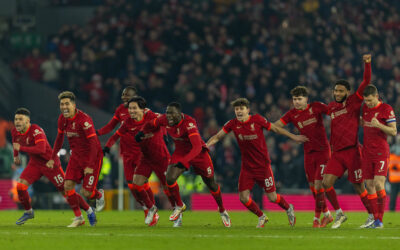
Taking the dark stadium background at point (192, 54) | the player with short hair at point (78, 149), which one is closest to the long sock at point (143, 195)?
the player with short hair at point (78, 149)

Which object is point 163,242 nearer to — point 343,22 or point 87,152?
point 87,152

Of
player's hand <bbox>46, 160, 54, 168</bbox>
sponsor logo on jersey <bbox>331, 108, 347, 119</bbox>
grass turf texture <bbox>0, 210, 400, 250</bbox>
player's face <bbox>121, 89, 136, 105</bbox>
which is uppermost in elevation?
player's face <bbox>121, 89, 136, 105</bbox>

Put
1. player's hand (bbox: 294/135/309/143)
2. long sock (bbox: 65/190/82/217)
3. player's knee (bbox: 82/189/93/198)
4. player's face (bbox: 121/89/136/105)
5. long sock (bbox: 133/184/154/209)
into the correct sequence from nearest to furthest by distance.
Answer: player's hand (bbox: 294/135/309/143) → long sock (bbox: 65/190/82/217) → player's knee (bbox: 82/189/93/198) → long sock (bbox: 133/184/154/209) → player's face (bbox: 121/89/136/105)

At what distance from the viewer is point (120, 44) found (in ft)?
96.6

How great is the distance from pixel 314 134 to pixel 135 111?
316 cm

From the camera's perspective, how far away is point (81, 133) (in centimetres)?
1527

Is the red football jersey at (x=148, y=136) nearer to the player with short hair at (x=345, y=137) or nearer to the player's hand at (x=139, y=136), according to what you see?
the player's hand at (x=139, y=136)

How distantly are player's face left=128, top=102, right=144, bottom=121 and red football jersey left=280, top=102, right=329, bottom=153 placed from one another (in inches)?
106

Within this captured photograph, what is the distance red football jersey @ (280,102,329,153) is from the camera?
48.8ft

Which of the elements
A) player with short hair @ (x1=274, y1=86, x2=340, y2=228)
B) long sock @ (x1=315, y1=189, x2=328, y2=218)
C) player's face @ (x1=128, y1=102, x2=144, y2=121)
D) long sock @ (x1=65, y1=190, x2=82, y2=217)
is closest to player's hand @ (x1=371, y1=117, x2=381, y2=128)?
player with short hair @ (x1=274, y1=86, x2=340, y2=228)

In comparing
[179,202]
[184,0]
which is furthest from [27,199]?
[184,0]

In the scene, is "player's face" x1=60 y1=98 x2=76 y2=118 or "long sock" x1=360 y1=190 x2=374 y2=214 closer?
"long sock" x1=360 y1=190 x2=374 y2=214

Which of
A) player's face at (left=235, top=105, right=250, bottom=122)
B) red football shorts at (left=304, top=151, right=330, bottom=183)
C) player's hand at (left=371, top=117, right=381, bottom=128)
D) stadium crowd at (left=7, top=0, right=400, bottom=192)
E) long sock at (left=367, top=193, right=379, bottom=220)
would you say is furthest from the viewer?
stadium crowd at (left=7, top=0, right=400, bottom=192)

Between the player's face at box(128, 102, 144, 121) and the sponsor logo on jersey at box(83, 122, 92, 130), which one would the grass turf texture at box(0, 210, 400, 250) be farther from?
the player's face at box(128, 102, 144, 121)
